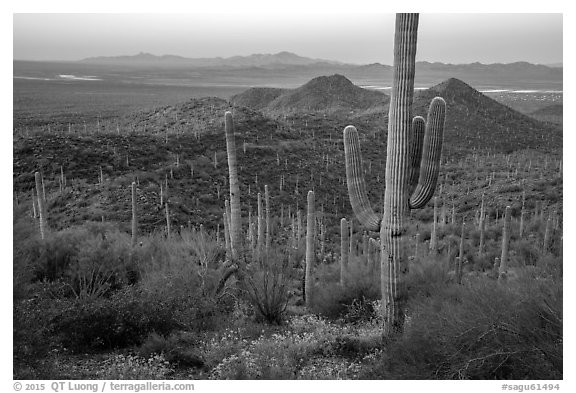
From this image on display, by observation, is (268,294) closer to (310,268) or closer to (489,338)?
(310,268)

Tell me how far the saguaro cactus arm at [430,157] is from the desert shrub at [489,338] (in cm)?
173

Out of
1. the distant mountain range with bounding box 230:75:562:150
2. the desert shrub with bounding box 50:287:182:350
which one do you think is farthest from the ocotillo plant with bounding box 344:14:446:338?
the distant mountain range with bounding box 230:75:562:150

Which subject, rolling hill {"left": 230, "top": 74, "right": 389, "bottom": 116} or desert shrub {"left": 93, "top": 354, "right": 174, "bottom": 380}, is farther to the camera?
rolling hill {"left": 230, "top": 74, "right": 389, "bottom": 116}

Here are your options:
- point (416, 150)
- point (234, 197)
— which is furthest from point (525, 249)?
point (234, 197)

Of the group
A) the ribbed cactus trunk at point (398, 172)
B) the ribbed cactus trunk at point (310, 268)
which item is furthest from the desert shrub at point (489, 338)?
the ribbed cactus trunk at point (310, 268)

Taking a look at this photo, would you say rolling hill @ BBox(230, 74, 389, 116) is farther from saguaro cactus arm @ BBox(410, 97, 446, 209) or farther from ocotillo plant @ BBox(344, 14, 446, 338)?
ocotillo plant @ BBox(344, 14, 446, 338)

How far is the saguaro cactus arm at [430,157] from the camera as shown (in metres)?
8.18

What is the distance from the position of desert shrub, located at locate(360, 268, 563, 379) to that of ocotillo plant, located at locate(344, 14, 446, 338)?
40.7 inches

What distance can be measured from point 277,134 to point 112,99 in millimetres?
19639

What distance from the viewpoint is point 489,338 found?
20.3 feet

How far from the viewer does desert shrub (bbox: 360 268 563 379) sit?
A: 5887 millimetres

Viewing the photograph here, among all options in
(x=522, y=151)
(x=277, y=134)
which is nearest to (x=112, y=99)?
(x=277, y=134)

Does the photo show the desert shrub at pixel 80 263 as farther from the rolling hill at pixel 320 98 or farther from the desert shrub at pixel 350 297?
the rolling hill at pixel 320 98

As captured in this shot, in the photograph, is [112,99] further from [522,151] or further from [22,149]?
[522,151]
